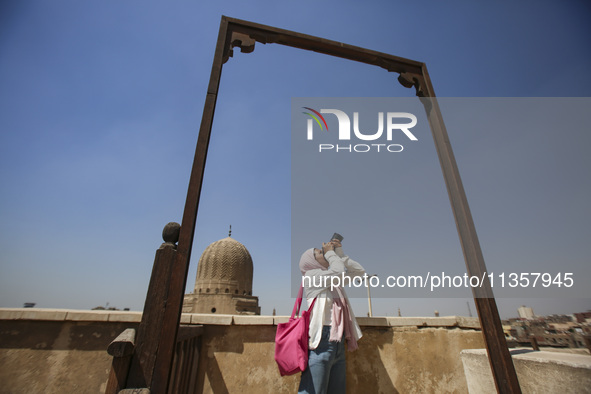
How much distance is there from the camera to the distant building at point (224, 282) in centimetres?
1688

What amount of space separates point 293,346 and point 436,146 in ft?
7.04

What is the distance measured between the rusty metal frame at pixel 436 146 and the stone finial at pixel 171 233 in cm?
6

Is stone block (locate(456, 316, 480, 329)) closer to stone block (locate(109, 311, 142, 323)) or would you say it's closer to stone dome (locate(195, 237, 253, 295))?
stone block (locate(109, 311, 142, 323))

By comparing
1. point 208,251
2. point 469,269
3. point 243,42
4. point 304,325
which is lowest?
point 304,325

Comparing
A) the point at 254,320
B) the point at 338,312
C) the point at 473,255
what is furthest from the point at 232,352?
the point at 473,255

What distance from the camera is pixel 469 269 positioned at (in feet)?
6.40

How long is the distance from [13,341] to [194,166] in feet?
8.17

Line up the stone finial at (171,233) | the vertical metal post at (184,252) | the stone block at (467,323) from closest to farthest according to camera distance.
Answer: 1. the vertical metal post at (184,252)
2. the stone finial at (171,233)
3. the stone block at (467,323)

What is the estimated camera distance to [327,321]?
6.53ft

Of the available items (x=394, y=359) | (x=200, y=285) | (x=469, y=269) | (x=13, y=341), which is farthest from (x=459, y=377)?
(x=200, y=285)

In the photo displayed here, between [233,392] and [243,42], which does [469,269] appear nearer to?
[233,392]

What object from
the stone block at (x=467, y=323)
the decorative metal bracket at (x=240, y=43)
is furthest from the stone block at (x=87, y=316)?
the stone block at (x=467, y=323)

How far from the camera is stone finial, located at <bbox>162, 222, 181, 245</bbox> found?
1619 millimetres

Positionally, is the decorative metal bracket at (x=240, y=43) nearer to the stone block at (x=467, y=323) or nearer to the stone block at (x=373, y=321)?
the stone block at (x=373, y=321)
